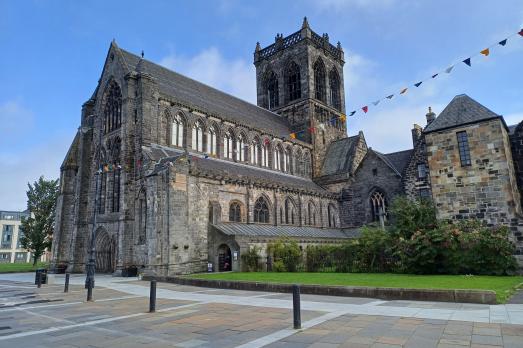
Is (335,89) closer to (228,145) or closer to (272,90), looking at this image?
(272,90)

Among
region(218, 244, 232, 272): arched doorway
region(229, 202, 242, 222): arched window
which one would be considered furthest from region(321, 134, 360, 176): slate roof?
region(218, 244, 232, 272): arched doorway

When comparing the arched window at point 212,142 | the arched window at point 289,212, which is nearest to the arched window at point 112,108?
the arched window at point 212,142

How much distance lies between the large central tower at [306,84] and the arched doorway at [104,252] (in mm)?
26392

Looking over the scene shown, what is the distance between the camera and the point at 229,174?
3222 cm

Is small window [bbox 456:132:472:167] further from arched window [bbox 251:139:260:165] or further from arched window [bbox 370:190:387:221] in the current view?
arched window [bbox 251:139:260:165]

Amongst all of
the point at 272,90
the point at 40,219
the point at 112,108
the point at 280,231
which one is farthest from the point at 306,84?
the point at 40,219

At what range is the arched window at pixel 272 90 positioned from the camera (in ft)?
183

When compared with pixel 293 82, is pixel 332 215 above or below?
below

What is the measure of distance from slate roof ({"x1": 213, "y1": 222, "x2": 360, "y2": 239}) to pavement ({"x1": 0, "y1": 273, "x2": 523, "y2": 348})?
598 inches

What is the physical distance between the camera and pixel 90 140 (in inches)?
1439

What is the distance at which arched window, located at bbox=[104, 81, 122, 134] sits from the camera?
3350 centimetres

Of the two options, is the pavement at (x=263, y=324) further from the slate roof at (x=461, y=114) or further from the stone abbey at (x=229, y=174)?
the slate roof at (x=461, y=114)

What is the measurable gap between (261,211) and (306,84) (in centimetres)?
2330

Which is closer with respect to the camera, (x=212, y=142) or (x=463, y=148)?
(x=463, y=148)
